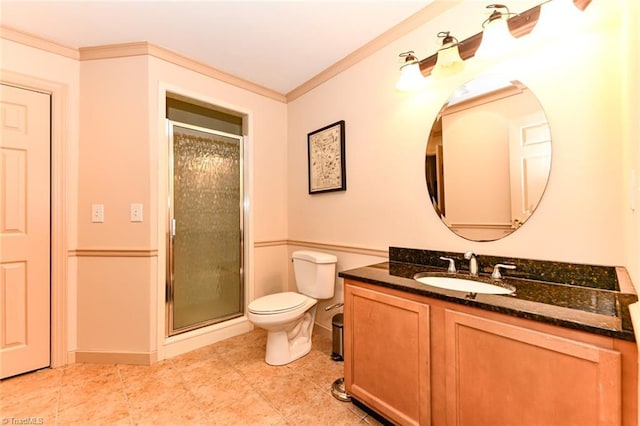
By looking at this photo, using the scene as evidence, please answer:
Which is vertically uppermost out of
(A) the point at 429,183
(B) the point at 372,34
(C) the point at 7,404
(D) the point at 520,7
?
(B) the point at 372,34

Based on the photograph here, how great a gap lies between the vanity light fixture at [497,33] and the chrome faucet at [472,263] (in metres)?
1.04

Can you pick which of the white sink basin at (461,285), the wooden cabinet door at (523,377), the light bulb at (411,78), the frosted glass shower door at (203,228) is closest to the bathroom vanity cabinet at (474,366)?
the wooden cabinet door at (523,377)

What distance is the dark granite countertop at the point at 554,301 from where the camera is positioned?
0.84 meters

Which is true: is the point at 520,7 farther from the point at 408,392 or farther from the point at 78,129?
the point at 78,129

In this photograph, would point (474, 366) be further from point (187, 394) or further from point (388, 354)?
point (187, 394)

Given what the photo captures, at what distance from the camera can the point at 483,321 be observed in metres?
1.06

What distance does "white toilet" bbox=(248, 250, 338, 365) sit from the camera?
6.52ft

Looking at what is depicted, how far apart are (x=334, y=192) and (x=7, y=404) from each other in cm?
241

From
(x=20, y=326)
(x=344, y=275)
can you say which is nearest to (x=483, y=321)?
(x=344, y=275)

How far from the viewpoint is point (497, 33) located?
139 cm

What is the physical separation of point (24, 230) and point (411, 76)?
2.77 m

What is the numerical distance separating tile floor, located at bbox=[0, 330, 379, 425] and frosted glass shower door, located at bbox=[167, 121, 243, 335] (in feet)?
1.44

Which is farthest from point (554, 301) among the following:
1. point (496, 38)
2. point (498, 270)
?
point (496, 38)

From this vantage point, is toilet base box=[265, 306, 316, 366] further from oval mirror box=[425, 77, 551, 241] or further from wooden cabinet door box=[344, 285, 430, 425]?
oval mirror box=[425, 77, 551, 241]
